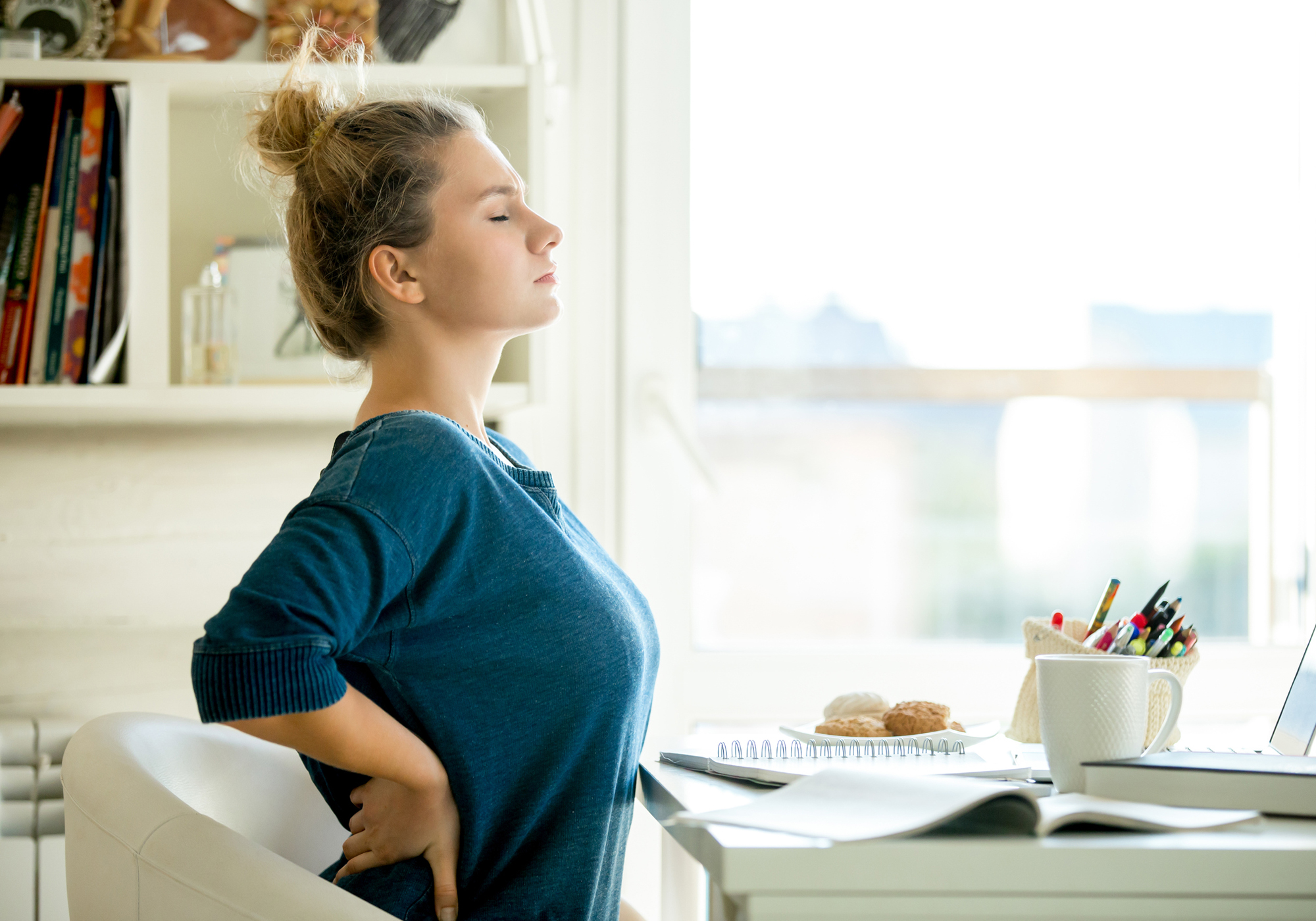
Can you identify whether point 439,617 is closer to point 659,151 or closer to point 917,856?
point 917,856

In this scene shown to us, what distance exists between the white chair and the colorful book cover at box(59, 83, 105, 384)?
2.14ft

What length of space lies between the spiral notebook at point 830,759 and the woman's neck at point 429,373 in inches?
13.5

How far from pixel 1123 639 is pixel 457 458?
0.66 meters

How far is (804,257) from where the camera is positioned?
182 cm

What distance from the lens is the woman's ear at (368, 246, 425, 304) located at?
3.38 ft

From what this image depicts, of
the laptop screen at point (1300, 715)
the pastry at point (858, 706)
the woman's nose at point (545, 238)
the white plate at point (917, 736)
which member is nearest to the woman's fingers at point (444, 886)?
the white plate at point (917, 736)

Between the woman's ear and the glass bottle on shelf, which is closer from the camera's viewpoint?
the woman's ear

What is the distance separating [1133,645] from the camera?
3.59 ft

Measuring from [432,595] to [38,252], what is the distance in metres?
0.97

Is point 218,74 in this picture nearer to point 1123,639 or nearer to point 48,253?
point 48,253

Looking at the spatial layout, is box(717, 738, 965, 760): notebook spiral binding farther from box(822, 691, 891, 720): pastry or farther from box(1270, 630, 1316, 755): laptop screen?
box(1270, 630, 1316, 755): laptop screen

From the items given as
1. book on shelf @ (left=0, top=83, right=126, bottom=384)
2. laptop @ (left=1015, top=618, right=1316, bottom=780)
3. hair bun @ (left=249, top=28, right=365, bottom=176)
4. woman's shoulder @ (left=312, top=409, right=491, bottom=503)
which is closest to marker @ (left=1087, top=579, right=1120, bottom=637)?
laptop @ (left=1015, top=618, right=1316, bottom=780)

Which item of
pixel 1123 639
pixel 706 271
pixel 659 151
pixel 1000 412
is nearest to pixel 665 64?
pixel 659 151

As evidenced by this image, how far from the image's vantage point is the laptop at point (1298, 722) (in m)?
1.02
